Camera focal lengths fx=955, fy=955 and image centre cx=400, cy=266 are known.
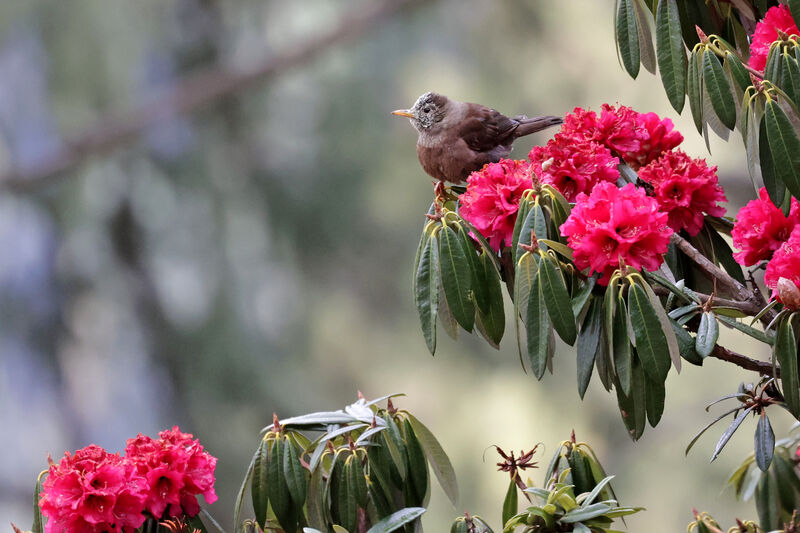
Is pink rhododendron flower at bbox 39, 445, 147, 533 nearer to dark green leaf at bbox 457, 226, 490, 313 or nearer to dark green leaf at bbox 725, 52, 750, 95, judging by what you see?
dark green leaf at bbox 457, 226, 490, 313

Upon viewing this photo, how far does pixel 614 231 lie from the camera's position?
112 centimetres

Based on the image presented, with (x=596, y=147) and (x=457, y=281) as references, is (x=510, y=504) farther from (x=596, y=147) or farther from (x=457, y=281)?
(x=596, y=147)

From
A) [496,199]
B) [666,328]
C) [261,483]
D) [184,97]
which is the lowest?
[261,483]

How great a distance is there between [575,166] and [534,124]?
0.70m

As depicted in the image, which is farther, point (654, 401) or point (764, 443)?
point (764, 443)

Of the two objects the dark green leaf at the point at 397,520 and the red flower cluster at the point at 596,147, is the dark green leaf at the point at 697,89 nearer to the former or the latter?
the red flower cluster at the point at 596,147

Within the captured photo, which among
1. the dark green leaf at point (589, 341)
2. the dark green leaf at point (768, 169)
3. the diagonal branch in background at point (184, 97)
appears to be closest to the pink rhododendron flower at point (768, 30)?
the dark green leaf at point (768, 169)

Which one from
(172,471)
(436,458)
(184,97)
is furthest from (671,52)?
(184,97)

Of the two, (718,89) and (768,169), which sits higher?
(718,89)

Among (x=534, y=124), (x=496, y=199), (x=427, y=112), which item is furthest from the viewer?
(x=427, y=112)

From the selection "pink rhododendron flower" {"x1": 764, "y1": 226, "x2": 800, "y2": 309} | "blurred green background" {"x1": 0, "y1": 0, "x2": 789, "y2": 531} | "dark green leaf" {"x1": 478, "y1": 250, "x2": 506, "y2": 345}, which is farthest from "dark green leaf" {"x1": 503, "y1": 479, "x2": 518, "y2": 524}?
"blurred green background" {"x1": 0, "y1": 0, "x2": 789, "y2": 531}

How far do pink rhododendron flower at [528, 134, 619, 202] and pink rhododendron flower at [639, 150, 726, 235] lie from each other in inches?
2.5

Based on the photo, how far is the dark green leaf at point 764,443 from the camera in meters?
1.21

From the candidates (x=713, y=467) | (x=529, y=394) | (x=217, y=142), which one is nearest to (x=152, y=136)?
(x=217, y=142)
